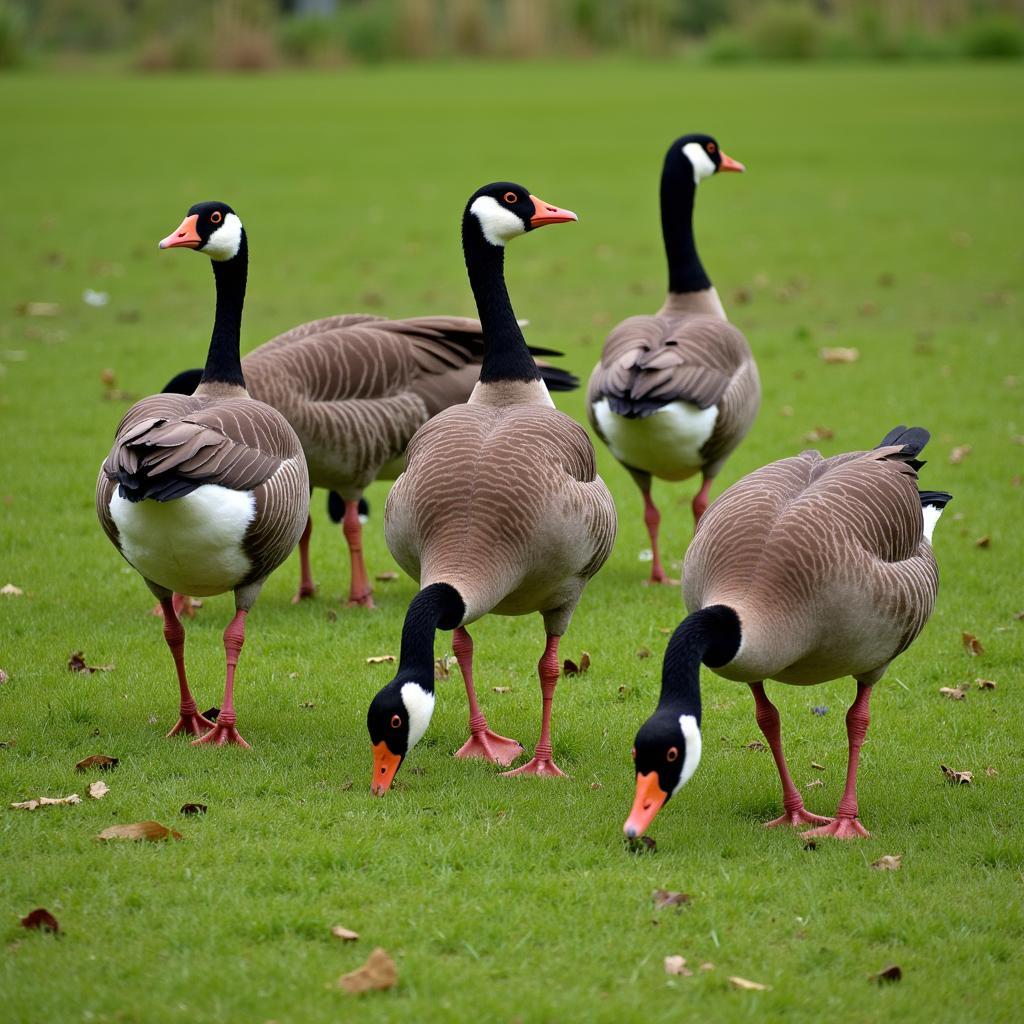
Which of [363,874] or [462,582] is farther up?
[462,582]

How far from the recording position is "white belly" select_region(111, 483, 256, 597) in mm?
6062

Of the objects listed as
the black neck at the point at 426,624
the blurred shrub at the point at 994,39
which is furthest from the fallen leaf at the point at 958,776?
the blurred shrub at the point at 994,39

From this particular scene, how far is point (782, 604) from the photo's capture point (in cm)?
540

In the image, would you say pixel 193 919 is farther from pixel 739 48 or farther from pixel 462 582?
pixel 739 48

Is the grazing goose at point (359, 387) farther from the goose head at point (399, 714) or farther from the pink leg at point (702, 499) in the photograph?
the goose head at point (399, 714)

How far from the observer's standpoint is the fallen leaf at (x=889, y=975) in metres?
4.61

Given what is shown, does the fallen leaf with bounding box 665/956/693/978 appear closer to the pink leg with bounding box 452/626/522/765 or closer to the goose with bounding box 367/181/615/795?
the goose with bounding box 367/181/615/795

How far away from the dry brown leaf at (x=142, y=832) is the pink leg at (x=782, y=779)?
2.47 meters

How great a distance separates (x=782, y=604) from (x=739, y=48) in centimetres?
4801

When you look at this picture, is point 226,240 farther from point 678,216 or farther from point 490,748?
point 678,216

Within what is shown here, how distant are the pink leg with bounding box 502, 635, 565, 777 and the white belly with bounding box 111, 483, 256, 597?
58.6 inches

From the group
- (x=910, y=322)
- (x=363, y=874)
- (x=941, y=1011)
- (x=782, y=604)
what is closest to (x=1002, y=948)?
(x=941, y=1011)

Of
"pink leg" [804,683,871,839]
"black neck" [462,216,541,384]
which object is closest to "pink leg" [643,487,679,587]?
"black neck" [462,216,541,384]

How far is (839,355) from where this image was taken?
14.9 meters
